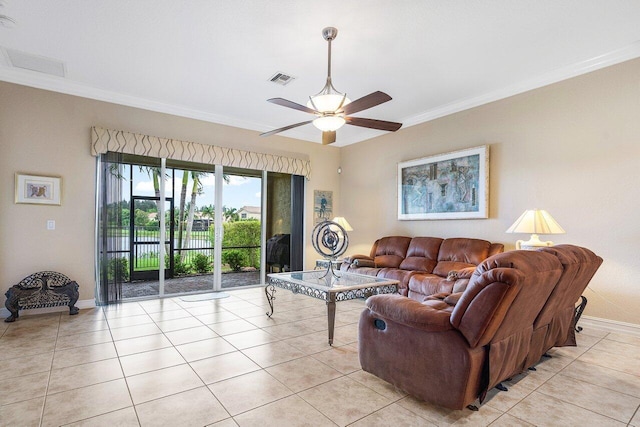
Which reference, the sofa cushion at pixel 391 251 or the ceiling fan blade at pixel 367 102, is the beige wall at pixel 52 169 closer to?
the ceiling fan blade at pixel 367 102

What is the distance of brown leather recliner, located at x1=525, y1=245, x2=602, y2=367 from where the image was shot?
2.35 m

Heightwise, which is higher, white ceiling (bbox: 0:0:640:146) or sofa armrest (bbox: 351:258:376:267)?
white ceiling (bbox: 0:0:640:146)

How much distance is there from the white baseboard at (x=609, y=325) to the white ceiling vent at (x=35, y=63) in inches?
260

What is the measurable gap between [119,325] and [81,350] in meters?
0.76

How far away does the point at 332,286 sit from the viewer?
3.36m

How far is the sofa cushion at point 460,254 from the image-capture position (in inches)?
172

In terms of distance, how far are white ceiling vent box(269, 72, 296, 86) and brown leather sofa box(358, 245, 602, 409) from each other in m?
2.98

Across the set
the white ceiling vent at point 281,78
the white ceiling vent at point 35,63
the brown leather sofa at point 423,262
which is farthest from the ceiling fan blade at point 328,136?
the white ceiling vent at point 35,63

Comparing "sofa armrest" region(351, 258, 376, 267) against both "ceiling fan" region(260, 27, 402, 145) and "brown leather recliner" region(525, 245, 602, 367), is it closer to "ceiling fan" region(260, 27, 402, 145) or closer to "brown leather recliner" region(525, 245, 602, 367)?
"ceiling fan" region(260, 27, 402, 145)

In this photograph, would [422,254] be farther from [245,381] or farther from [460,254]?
[245,381]

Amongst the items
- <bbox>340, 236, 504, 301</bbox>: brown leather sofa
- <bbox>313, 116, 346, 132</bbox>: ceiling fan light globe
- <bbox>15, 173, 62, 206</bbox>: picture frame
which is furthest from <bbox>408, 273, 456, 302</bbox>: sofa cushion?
<bbox>15, 173, 62, 206</bbox>: picture frame

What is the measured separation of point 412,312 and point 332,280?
1.74 meters

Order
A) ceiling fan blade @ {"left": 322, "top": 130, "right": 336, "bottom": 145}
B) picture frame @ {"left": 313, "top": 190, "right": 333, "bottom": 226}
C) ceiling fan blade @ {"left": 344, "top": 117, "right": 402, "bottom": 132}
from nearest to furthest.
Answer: ceiling fan blade @ {"left": 344, "top": 117, "right": 402, "bottom": 132}, ceiling fan blade @ {"left": 322, "top": 130, "right": 336, "bottom": 145}, picture frame @ {"left": 313, "top": 190, "right": 333, "bottom": 226}

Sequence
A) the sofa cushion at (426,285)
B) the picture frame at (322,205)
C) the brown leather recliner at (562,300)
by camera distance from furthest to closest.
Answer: the picture frame at (322,205), the sofa cushion at (426,285), the brown leather recliner at (562,300)
